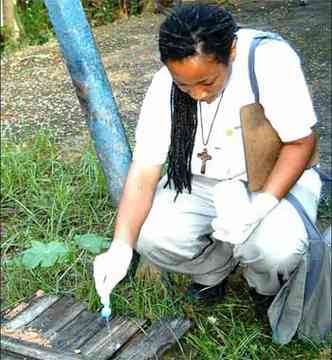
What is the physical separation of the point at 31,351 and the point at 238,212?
32.3 inches

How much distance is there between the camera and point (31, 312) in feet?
8.67

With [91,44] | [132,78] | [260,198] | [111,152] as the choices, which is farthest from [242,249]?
[132,78]

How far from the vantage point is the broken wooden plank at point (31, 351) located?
7.78ft

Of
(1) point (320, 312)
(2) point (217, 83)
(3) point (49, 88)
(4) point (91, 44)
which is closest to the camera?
(2) point (217, 83)

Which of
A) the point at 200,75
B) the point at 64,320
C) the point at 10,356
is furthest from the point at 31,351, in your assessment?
the point at 200,75

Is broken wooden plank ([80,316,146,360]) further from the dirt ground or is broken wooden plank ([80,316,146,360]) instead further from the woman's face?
the dirt ground

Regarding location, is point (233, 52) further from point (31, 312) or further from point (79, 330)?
point (31, 312)

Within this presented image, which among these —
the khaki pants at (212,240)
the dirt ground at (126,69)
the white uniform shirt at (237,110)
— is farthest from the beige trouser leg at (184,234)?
the dirt ground at (126,69)

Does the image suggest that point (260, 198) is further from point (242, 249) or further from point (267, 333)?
point (267, 333)

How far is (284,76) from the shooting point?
2.18 metres

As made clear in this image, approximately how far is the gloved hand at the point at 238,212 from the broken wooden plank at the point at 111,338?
0.50 m

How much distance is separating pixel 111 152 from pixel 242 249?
72cm

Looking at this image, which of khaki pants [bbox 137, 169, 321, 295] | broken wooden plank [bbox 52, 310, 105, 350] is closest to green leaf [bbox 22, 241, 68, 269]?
broken wooden plank [bbox 52, 310, 105, 350]

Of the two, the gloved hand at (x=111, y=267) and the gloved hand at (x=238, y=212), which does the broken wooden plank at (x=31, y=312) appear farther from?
the gloved hand at (x=238, y=212)
